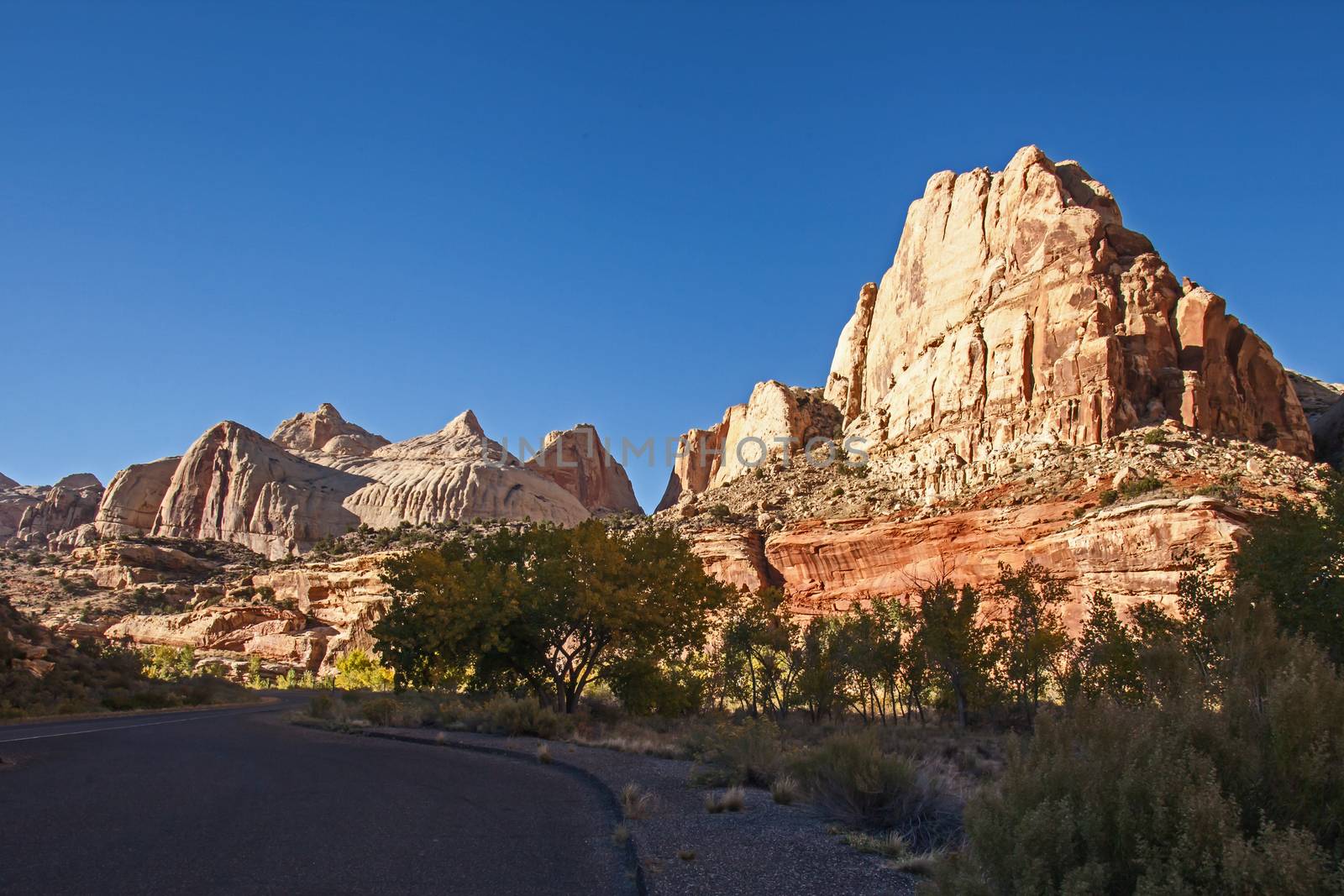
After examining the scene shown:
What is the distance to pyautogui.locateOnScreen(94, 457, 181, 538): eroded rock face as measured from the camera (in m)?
110

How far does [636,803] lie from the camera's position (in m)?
9.30

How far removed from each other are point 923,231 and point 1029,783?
9793cm

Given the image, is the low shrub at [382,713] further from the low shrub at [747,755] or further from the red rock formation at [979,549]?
the red rock formation at [979,549]

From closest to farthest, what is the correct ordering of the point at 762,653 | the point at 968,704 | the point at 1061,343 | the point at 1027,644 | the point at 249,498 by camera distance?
1. the point at 1027,644
2. the point at 968,704
3. the point at 762,653
4. the point at 1061,343
5. the point at 249,498

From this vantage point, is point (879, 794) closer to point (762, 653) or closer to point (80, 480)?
point (762, 653)

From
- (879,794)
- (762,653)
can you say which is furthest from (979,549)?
(879,794)

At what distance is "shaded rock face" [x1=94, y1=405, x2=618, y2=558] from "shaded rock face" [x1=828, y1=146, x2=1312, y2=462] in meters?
52.9

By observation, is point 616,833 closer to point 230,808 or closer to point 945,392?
point 230,808

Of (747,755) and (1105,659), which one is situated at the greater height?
(1105,659)

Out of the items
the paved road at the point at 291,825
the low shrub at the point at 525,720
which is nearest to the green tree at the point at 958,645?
the low shrub at the point at 525,720

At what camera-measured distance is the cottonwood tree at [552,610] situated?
25359 millimetres

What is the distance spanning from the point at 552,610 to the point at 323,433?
528 feet

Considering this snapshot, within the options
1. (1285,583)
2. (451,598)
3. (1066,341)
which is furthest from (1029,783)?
(1066,341)

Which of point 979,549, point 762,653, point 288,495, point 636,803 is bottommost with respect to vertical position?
point 636,803
